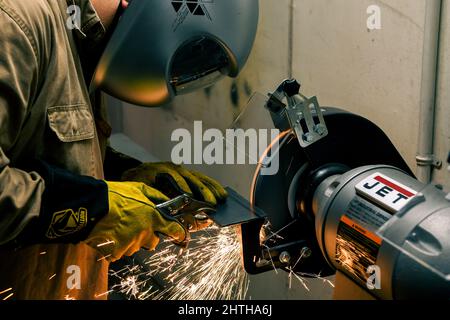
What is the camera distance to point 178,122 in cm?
Answer: 380

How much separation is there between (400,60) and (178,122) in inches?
84.1

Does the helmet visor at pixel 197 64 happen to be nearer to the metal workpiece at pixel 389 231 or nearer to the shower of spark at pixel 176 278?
the metal workpiece at pixel 389 231

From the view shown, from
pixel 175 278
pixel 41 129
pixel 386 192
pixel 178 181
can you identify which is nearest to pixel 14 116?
pixel 41 129

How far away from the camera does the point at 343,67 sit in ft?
6.92

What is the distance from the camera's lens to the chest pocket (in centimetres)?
147

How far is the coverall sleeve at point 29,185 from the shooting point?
1.30 meters

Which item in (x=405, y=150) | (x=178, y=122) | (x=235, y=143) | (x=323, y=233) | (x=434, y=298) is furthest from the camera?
(x=178, y=122)

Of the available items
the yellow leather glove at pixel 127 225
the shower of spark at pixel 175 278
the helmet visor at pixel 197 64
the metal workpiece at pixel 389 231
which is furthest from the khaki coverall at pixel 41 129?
the shower of spark at pixel 175 278

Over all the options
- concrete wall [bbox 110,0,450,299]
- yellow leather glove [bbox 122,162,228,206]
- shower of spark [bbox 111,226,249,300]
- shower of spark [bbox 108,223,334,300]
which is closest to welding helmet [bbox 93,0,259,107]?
yellow leather glove [bbox 122,162,228,206]

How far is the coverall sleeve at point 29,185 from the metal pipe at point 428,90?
0.93 m

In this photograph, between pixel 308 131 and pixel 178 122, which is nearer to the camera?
pixel 308 131

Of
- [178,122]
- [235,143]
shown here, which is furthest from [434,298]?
[178,122]
